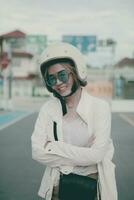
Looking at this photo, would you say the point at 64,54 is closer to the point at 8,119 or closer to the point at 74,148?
the point at 74,148

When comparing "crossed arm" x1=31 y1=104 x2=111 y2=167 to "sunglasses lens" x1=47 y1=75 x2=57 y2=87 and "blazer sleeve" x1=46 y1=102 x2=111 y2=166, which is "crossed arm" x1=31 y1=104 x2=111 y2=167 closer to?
"blazer sleeve" x1=46 y1=102 x2=111 y2=166

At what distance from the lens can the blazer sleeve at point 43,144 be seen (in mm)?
1774

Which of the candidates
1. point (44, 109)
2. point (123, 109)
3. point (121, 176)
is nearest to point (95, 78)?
point (123, 109)

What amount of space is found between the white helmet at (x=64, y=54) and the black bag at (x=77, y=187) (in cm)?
36

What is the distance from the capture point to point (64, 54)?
1699 mm

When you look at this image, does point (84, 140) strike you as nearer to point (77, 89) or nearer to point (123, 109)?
point (77, 89)

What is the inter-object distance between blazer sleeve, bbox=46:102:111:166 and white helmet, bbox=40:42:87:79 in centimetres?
16

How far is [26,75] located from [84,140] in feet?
122

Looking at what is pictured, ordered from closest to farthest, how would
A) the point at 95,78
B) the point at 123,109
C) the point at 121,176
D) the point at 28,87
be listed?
1. the point at 121,176
2. the point at 123,109
3. the point at 95,78
4. the point at 28,87

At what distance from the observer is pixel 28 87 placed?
1415 inches

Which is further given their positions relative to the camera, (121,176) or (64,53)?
(121,176)

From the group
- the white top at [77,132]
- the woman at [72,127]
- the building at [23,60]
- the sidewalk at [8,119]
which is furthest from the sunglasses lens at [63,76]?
the building at [23,60]

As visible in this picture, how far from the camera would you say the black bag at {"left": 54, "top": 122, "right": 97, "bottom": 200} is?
1.68 m

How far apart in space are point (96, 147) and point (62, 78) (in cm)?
28
